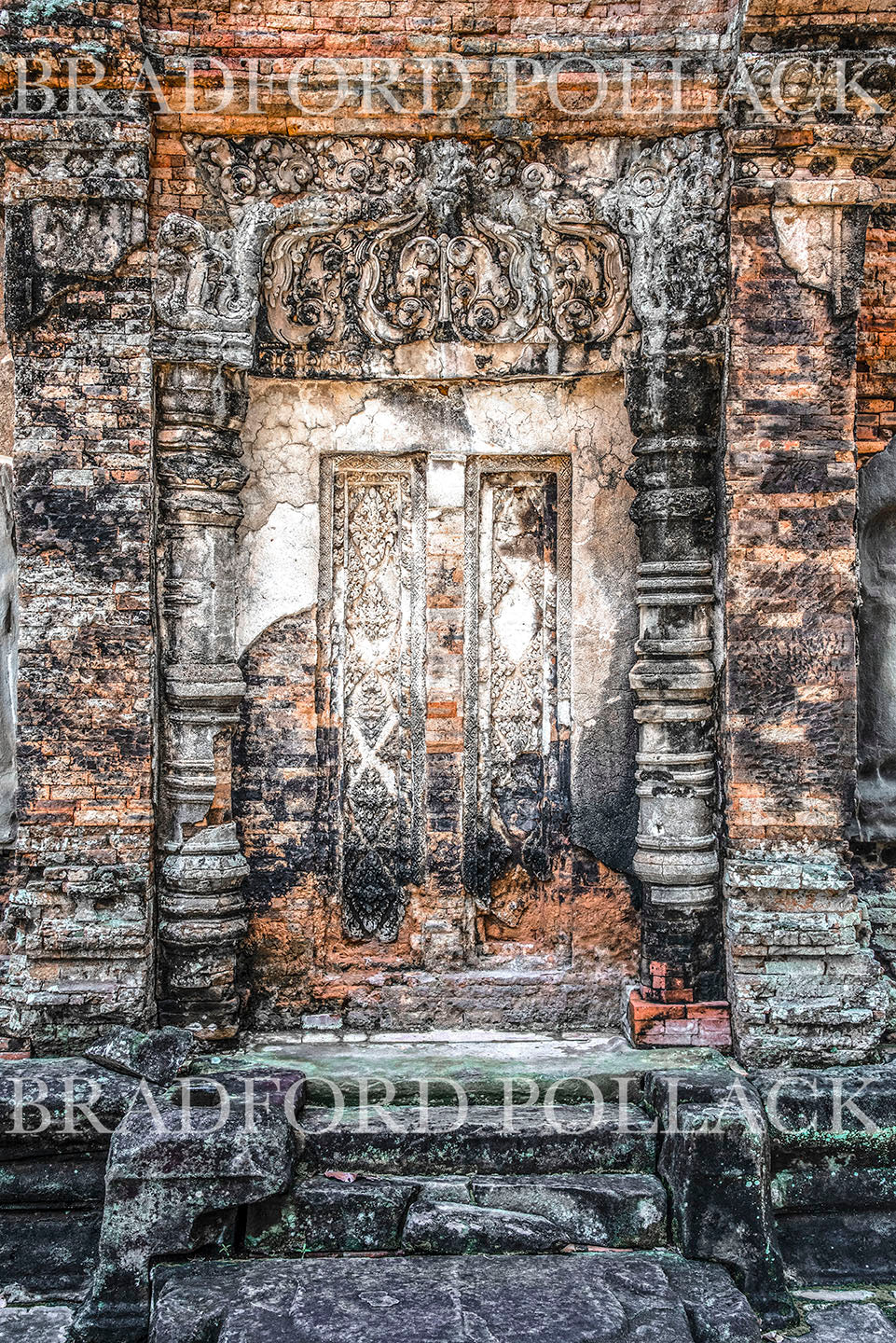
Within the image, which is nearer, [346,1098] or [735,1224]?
[735,1224]

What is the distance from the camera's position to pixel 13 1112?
3979 mm

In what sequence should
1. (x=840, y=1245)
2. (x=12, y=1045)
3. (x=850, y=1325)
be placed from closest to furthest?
(x=850, y=1325)
(x=840, y=1245)
(x=12, y=1045)

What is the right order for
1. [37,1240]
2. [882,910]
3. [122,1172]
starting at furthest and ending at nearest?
[882,910]
[37,1240]
[122,1172]

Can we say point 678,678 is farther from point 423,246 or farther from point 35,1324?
point 35,1324

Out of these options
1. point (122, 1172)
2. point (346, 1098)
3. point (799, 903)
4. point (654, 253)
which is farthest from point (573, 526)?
point (122, 1172)

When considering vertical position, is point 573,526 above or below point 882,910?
above

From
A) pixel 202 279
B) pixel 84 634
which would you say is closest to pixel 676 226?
pixel 202 279

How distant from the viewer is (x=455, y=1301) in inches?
133

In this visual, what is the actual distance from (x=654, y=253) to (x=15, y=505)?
3010mm

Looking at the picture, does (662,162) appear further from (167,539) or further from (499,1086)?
(499,1086)

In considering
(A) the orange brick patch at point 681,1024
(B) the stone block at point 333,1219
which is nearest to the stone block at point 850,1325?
(A) the orange brick patch at point 681,1024

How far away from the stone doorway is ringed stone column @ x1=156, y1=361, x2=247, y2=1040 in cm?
24

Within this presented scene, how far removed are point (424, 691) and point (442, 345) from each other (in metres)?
1.61

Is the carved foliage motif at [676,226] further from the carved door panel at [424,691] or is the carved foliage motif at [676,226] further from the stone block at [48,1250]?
the stone block at [48,1250]
